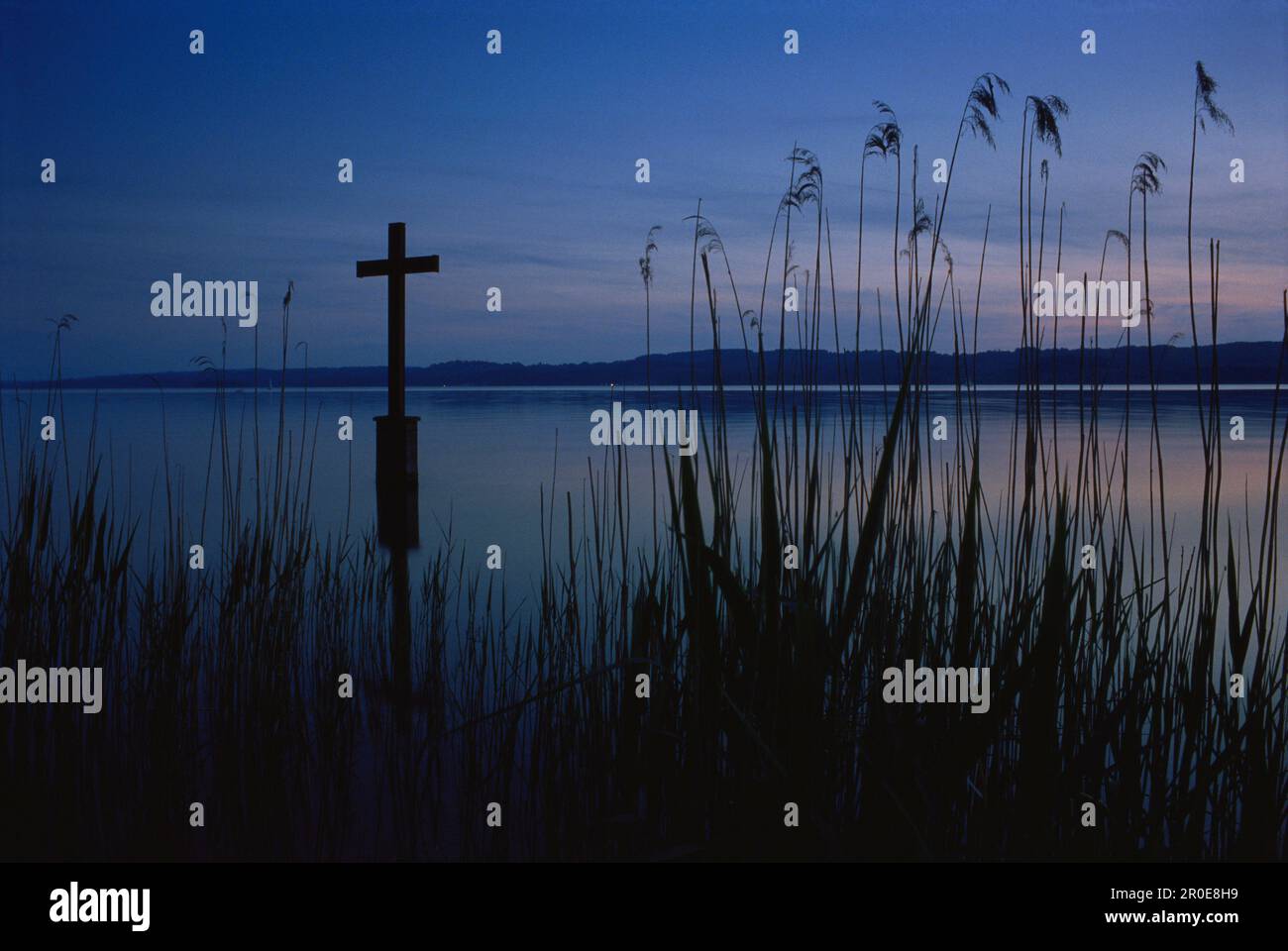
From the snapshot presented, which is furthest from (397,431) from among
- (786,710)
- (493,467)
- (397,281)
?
(786,710)

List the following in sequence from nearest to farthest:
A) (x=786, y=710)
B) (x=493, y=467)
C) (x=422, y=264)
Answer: (x=786, y=710) → (x=422, y=264) → (x=493, y=467)

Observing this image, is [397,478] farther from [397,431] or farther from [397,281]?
[397,281]

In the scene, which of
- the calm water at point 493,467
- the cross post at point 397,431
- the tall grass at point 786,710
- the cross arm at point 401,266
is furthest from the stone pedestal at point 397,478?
the tall grass at point 786,710

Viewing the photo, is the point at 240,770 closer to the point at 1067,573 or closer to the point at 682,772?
the point at 682,772

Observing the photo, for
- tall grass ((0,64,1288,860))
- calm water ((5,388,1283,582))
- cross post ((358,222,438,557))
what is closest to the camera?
tall grass ((0,64,1288,860))

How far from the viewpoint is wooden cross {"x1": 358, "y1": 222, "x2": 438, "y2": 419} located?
4.88 meters

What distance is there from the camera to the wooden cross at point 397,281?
16.0 feet

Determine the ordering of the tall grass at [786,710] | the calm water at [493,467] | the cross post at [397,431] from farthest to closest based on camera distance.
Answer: the cross post at [397,431]
the calm water at [493,467]
the tall grass at [786,710]

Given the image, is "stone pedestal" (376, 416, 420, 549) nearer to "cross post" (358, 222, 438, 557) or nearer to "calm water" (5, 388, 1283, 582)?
"cross post" (358, 222, 438, 557)

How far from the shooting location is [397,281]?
16.3ft

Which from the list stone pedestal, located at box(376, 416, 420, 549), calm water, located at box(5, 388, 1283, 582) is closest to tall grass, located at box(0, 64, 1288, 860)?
calm water, located at box(5, 388, 1283, 582)

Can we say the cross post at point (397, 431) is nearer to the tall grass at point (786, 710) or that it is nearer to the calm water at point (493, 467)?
the calm water at point (493, 467)
